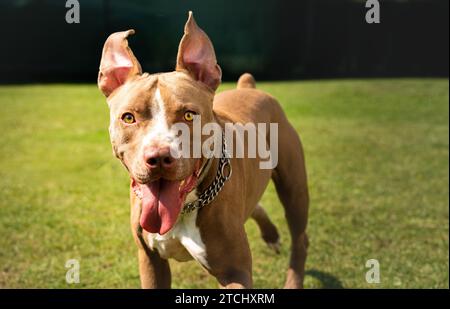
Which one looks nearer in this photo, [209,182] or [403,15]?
Result: [209,182]

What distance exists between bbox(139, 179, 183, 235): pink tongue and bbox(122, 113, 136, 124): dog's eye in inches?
11.1

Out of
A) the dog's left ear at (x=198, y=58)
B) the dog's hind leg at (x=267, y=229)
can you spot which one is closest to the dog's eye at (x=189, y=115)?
the dog's left ear at (x=198, y=58)

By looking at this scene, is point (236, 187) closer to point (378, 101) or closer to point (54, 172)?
point (54, 172)

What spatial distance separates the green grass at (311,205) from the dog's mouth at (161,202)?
6.19 feet

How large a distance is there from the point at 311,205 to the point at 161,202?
152 inches

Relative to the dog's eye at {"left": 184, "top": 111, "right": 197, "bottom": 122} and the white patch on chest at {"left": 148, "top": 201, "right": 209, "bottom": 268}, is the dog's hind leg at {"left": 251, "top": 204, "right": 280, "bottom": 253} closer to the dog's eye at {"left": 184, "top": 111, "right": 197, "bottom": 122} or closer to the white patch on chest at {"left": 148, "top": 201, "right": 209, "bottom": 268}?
the white patch on chest at {"left": 148, "top": 201, "right": 209, "bottom": 268}

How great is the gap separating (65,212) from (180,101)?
12.4 feet

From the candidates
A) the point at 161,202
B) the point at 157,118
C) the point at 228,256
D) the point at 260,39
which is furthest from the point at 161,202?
the point at 260,39

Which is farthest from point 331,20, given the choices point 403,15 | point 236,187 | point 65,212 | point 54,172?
point 236,187

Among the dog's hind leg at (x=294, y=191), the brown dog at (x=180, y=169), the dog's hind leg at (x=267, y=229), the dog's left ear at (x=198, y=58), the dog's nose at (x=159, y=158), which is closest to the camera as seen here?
A: the dog's nose at (x=159, y=158)

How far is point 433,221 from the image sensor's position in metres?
5.82

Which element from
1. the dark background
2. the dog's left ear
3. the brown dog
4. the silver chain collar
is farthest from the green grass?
the dark background

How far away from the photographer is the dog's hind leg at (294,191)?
4125 mm

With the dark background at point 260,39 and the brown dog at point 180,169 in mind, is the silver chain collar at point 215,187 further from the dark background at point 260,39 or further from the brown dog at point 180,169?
the dark background at point 260,39
